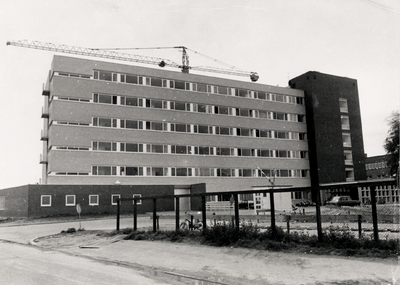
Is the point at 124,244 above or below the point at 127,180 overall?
below

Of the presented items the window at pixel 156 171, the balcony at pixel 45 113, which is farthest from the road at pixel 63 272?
the balcony at pixel 45 113

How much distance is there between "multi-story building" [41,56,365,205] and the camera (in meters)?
47.6

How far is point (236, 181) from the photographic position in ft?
187

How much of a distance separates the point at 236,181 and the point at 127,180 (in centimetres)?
1592

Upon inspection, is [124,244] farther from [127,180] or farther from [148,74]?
[148,74]

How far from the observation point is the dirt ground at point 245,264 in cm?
876

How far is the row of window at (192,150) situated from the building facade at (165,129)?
125 millimetres

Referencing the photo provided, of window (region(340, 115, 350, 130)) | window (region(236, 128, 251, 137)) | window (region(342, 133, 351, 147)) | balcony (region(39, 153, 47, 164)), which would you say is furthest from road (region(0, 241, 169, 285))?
window (region(340, 115, 350, 130))

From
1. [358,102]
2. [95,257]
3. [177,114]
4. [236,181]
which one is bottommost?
[95,257]

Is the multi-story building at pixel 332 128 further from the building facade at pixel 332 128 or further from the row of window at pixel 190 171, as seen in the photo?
the row of window at pixel 190 171

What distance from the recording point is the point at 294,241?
489 inches

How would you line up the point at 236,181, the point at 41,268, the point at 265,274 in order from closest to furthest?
the point at 265,274
the point at 41,268
the point at 236,181

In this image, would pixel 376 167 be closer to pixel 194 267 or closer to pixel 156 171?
pixel 156 171

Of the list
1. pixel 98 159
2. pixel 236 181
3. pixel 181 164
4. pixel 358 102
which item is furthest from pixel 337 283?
pixel 358 102
